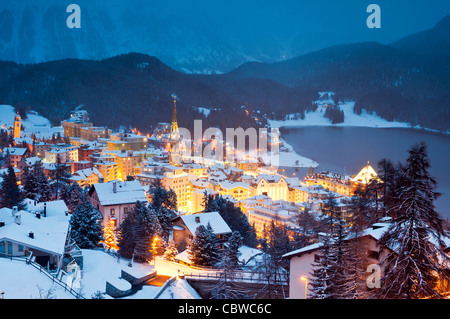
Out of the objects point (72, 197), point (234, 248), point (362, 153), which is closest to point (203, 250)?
point (234, 248)

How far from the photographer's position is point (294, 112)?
70625 millimetres

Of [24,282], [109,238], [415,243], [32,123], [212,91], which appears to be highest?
[212,91]

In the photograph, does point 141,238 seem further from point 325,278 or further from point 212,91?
point 212,91

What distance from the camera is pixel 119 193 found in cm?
1093

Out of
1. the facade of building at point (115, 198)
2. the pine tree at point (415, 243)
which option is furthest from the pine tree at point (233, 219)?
the pine tree at point (415, 243)

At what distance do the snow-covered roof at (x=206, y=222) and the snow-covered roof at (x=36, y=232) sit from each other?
2.57 metres

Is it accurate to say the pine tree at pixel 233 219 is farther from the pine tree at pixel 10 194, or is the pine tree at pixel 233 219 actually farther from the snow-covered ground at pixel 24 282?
the snow-covered ground at pixel 24 282

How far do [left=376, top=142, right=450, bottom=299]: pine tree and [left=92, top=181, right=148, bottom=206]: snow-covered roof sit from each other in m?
8.58

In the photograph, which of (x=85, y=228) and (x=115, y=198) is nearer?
(x=85, y=228)

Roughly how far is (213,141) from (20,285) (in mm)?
34295

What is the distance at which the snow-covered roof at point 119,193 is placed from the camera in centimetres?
1057

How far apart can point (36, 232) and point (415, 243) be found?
187 inches

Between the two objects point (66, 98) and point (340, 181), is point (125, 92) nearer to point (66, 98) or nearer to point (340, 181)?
point (66, 98)

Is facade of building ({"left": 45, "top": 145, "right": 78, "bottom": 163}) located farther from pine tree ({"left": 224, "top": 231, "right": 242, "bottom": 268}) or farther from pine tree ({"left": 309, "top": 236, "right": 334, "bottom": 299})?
pine tree ({"left": 309, "top": 236, "right": 334, "bottom": 299})
